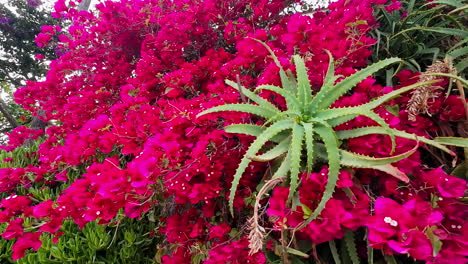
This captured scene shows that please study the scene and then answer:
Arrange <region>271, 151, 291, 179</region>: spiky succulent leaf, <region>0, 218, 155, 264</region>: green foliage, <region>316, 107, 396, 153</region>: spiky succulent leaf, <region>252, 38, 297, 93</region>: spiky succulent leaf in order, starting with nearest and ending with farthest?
<region>316, 107, 396, 153</region>: spiky succulent leaf → <region>271, 151, 291, 179</region>: spiky succulent leaf → <region>252, 38, 297, 93</region>: spiky succulent leaf → <region>0, 218, 155, 264</region>: green foliage

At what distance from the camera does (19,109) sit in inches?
226

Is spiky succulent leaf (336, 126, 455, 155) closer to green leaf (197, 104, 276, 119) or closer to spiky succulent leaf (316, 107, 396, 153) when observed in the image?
spiky succulent leaf (316, 107, 396, 153)

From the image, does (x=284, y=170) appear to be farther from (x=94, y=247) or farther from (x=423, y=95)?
(x=94, y=247)

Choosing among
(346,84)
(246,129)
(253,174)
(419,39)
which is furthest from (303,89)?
(419,39)

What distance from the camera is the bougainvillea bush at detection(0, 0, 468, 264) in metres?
0.76

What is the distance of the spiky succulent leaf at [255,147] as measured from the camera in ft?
2.71

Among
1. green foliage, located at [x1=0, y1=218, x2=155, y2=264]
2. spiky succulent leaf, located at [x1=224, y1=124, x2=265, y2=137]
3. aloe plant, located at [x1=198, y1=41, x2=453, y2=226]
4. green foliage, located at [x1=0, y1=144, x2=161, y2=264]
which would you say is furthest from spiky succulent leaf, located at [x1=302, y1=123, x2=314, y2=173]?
green foliage, located at [x1=0, y1=218, x2=155, y2=264]

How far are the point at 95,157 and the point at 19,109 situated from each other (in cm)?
546

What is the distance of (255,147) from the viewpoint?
0.83m

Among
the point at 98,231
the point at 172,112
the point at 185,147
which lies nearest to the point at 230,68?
the point at 172,112

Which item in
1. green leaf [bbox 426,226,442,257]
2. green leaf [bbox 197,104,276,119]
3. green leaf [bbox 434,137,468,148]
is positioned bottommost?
green leaf [bbox 426,226,442,257]

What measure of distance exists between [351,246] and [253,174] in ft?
1.49

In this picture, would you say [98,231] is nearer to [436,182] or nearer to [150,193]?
[150,193]

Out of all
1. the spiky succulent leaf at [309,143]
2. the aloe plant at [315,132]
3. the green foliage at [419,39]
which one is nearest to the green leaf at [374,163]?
the aloe plant at [315,132]
